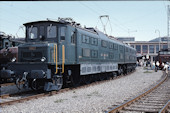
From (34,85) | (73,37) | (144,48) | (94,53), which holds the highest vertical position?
(144,48)

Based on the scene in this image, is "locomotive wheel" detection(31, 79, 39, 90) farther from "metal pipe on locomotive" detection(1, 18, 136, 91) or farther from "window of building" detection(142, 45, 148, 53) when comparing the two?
"window of building" detection(142, 45, 148, 53)

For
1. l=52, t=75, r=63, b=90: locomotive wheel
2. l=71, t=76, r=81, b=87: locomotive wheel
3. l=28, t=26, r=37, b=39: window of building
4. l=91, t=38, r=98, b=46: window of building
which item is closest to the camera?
l=52, t=75, r=63, b=90: locomotive wheel

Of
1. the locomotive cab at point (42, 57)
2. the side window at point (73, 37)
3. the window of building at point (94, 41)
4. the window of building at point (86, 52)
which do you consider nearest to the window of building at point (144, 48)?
the window of building at point (94, 41)

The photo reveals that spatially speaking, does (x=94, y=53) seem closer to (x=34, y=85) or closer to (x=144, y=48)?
(x=34, y=85)

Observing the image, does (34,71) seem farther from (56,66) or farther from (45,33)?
(45,33)

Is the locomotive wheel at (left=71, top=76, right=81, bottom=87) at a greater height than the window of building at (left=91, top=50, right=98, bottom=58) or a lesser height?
lesser

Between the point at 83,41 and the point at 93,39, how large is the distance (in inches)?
70.0

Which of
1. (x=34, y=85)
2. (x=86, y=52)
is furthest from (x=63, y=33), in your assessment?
(x=34, y=85)

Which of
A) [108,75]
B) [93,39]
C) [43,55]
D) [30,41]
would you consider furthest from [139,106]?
[108,75]

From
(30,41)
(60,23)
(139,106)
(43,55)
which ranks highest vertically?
(60,23)

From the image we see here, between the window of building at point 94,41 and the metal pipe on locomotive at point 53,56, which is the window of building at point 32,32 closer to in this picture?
the metal pipe on locomotive at point 53,56

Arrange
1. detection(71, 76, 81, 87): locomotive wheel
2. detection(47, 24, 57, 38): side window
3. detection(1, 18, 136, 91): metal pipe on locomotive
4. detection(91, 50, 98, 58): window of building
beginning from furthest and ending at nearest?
detection(91, 50, 98, 58): window of building
detection(71, 76, 81, 87): locomotive wheel
detection(47, 24, 57, 38): side window
detection(1, 18, 136, 91): metal pipe on locomotive

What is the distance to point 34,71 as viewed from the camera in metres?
10.4

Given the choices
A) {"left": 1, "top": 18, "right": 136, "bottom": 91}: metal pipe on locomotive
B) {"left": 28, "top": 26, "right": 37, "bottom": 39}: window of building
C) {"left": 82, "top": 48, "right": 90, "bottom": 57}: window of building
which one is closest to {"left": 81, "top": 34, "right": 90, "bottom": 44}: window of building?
{"left": 1, "top": 18, "right": 136, "bottom": 91}: metal pipe on locomotive
